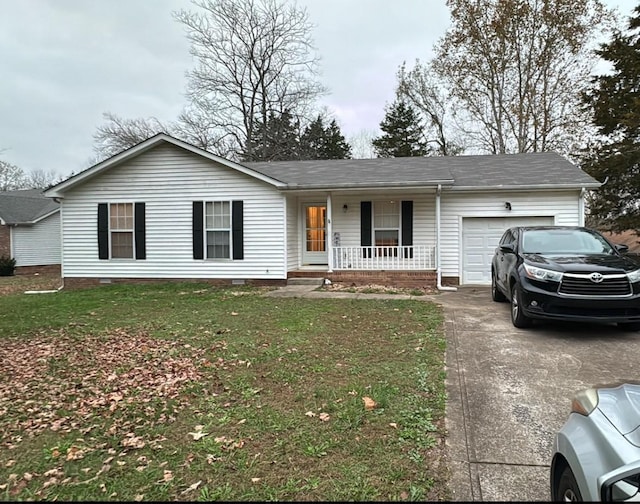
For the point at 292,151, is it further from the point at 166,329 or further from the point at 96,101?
the point at 166,329

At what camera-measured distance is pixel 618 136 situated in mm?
19703

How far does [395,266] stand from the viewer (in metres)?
12.4

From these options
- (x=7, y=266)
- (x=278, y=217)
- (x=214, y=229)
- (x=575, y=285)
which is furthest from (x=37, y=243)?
(x=575, y=285)

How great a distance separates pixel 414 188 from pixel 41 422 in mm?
10120

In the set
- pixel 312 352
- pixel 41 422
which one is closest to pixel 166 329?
pixel 312 352

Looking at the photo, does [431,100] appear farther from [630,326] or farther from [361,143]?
[630,326]

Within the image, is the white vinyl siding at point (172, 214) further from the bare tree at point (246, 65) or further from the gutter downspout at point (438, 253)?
the bare tree at point (246, 65)

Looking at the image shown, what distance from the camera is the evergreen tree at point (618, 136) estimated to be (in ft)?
59.5

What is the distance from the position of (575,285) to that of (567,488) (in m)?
4.59

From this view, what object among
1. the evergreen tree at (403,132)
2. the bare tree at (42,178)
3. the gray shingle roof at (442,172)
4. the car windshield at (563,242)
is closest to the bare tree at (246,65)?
the evergreen tree at (403,132)

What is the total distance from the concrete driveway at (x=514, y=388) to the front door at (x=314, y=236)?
6836mm

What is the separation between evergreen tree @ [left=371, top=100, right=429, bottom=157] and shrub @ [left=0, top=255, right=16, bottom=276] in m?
25.0

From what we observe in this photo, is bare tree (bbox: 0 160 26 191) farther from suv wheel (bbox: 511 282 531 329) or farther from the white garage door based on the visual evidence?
suv wheel (bbox: 511 282 531 329)

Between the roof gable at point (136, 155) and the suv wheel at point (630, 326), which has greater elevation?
the roof gable at point (136, 155)
